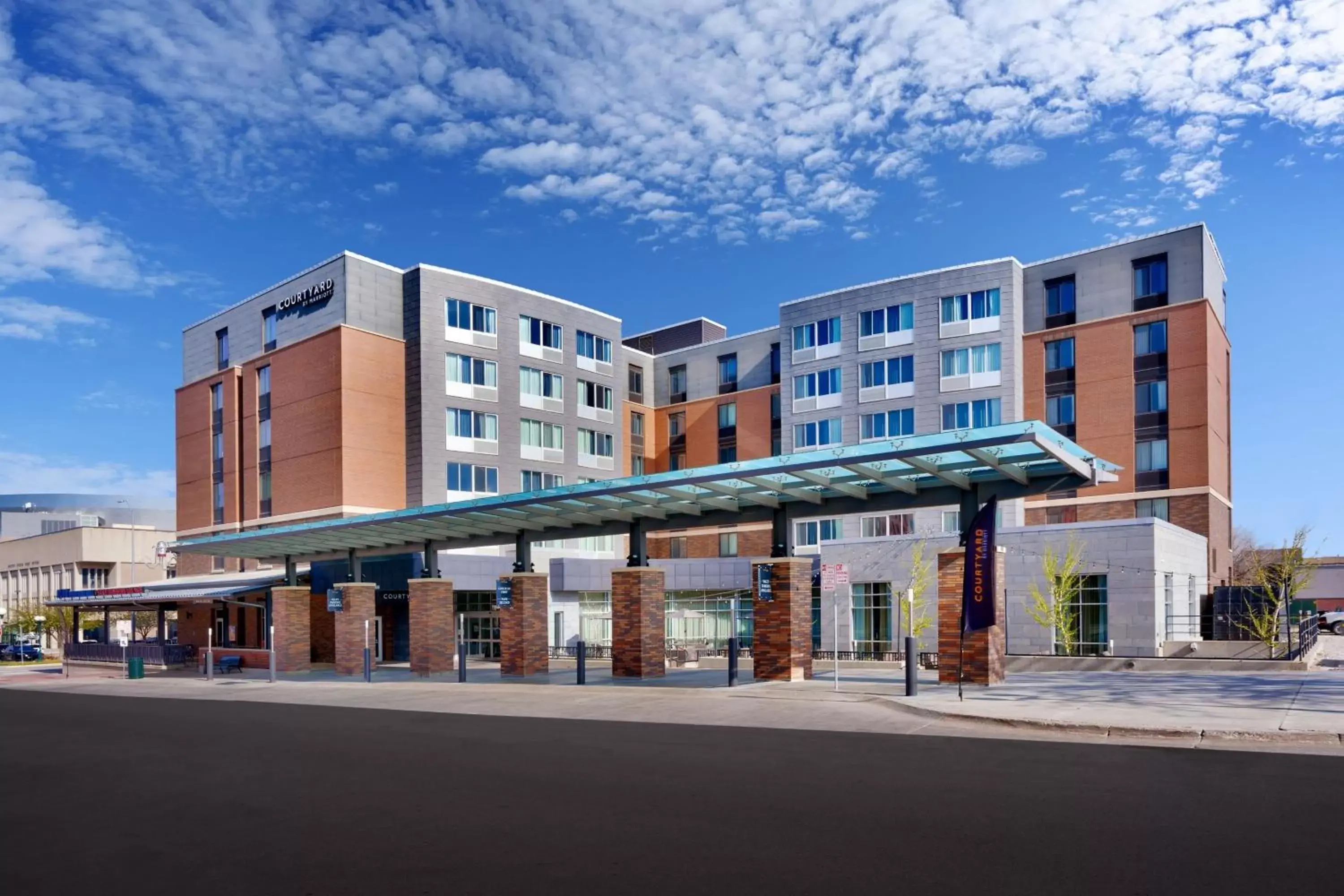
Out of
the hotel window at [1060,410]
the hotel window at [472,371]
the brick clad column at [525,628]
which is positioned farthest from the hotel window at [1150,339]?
the brick clad column at [525,628]

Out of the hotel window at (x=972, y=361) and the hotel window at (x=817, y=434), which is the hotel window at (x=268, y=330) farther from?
the hotel window at (x=972, y=361)

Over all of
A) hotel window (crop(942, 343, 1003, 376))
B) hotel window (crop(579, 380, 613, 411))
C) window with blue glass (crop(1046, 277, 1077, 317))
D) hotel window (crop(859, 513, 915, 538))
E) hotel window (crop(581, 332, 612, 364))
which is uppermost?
window with blue glass (crop(1046, 277, 1077, 317))

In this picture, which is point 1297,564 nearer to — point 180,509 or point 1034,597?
point 1034,597

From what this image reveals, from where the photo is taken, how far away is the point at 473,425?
54.9m

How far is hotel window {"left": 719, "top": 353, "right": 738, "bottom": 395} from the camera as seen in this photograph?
67.2 m

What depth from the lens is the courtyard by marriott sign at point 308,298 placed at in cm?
5250

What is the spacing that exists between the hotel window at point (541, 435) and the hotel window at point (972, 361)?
69.0 ft

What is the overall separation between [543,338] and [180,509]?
24.3m

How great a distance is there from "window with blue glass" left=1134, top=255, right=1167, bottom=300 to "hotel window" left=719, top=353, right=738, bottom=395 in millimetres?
24444

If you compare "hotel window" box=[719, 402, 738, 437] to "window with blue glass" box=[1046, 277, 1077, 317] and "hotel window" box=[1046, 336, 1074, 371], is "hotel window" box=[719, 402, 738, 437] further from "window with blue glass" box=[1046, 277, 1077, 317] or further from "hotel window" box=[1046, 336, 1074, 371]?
"window with blue glass" box=[1046, 277, 1077, 317]

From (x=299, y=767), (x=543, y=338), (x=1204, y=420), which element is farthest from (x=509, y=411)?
(x=299, y=767)

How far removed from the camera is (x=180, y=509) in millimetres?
62844

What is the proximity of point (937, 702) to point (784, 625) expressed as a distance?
6840mm

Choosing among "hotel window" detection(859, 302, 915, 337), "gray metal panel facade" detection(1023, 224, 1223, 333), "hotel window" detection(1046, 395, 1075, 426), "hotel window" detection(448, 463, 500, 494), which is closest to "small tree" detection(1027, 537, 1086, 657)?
"hotel window" detection(1046, 395, 1075, 426)
